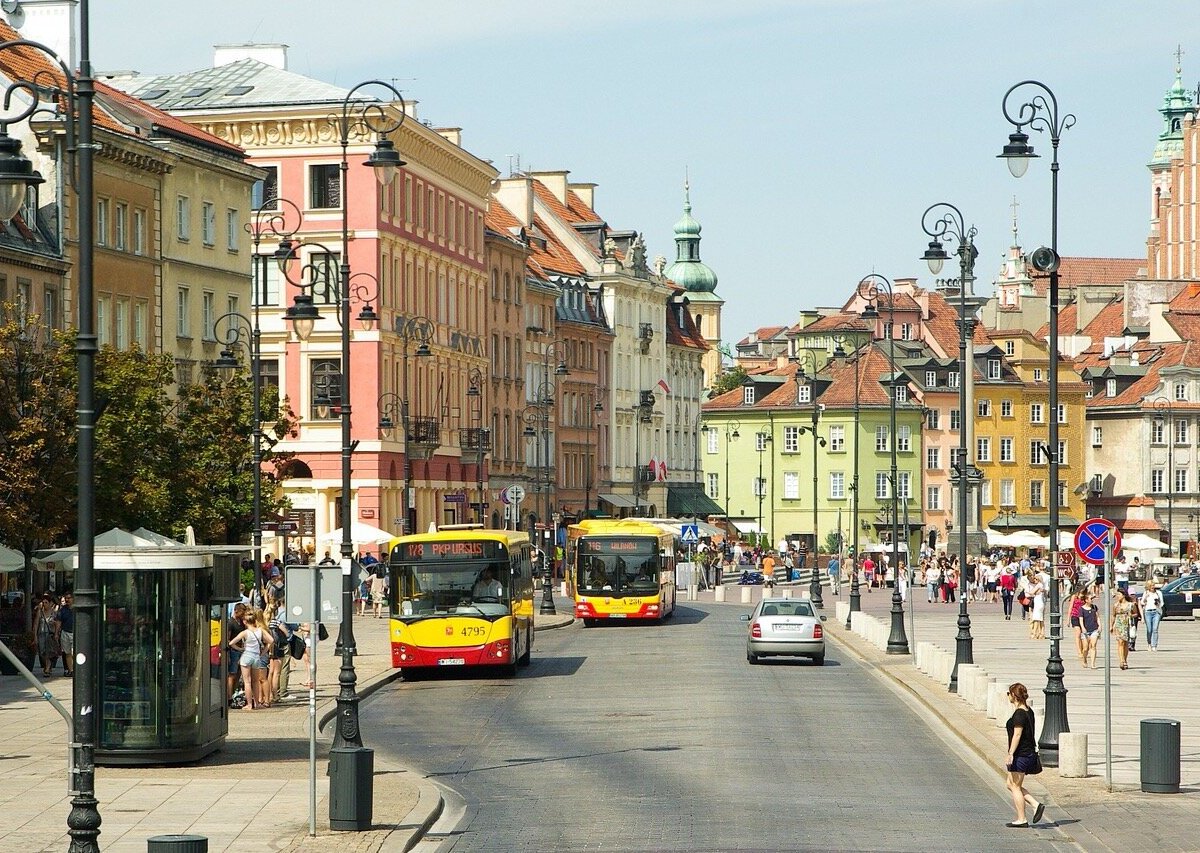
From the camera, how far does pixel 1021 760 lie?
67.9 ft

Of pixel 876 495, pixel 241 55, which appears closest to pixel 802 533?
pixel 876 495

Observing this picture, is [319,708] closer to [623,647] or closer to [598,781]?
[598,781]

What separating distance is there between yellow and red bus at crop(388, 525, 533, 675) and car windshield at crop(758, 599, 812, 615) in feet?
22.6

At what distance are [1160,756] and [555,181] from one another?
352 ft

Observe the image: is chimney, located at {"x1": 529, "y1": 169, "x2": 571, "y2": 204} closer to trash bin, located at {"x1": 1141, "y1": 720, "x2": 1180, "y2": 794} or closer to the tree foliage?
the tree foliage

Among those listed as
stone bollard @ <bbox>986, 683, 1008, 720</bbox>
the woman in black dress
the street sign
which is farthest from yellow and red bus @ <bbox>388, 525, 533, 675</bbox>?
the woman in black dress

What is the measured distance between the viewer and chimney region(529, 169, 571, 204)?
127938 mm

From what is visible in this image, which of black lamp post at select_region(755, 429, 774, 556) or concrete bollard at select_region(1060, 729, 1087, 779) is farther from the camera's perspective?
black lamp post at select_region(755, 429, 774, 556)

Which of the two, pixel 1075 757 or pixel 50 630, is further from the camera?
pixel 50 630

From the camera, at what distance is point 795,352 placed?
159 meters

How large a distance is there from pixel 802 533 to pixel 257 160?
66.1m

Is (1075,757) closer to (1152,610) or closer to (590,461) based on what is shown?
(1152,610)

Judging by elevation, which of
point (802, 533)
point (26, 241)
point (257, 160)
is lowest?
point (802, 533)

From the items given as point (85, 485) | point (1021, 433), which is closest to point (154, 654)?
point (85, 485)
